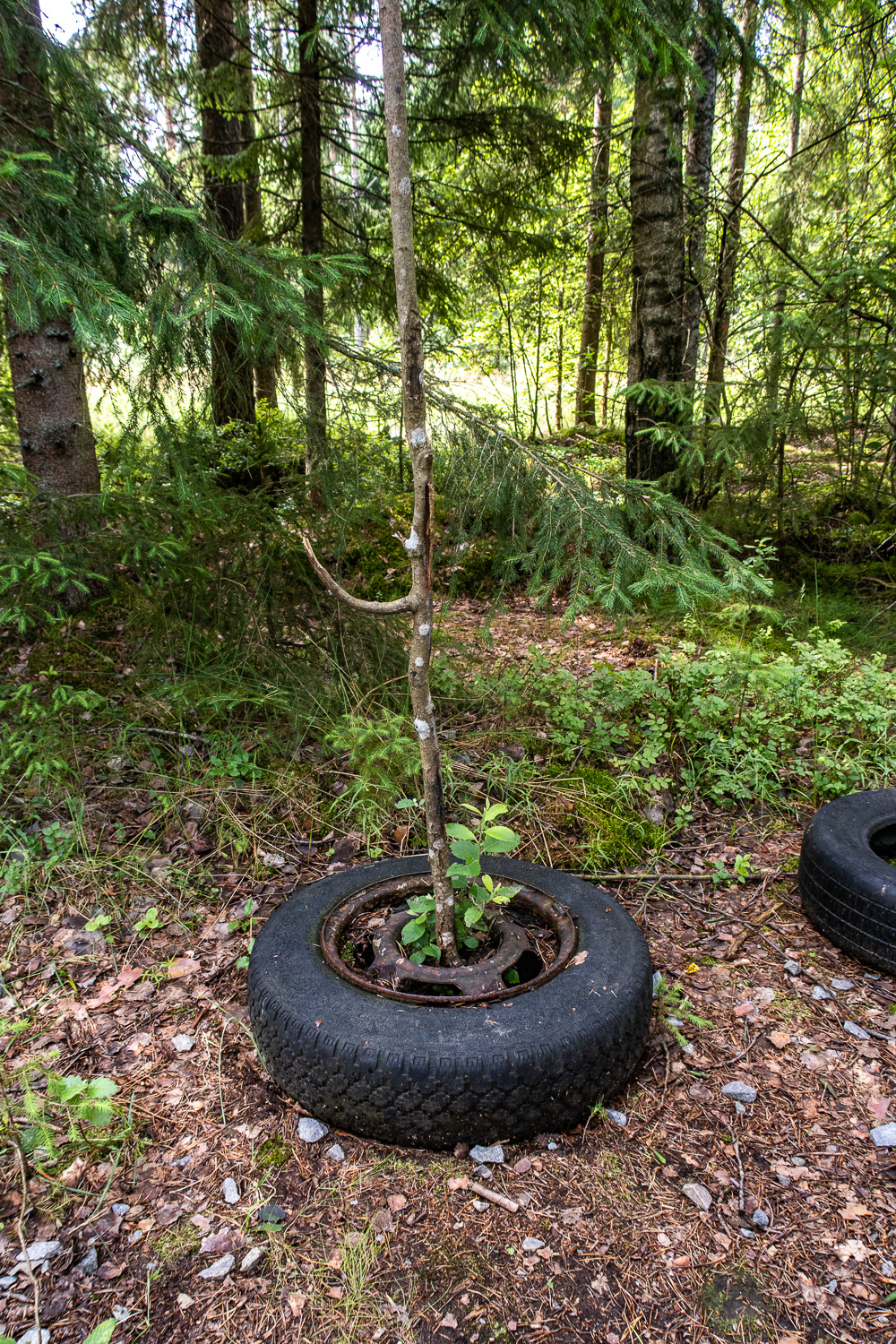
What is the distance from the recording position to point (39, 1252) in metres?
1.86

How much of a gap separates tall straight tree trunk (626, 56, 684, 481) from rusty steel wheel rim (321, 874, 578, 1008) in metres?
3.88

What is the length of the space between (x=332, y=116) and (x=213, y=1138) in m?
6.02

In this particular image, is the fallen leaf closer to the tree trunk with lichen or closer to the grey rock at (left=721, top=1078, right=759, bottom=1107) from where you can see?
the tree trunk with lichen

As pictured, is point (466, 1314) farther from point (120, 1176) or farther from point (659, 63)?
point (659, 63)

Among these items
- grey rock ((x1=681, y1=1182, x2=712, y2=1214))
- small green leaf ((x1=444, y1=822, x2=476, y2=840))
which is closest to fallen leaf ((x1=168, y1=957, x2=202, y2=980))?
small green leaf ((x1=444, y1=822, x2=476, y2=840))

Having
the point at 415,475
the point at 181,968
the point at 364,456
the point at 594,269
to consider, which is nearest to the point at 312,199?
the point at 364,456

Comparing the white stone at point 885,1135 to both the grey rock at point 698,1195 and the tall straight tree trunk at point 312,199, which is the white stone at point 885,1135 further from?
the tall straight tree trunk at point 312,199

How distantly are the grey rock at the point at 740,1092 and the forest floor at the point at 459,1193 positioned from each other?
2 centimetres

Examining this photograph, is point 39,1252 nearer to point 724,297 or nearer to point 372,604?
point 372,604

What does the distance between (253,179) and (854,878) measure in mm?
Answer: 6140

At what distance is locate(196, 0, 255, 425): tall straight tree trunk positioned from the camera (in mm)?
3748

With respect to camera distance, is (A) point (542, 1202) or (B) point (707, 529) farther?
(B) point (707, 529)

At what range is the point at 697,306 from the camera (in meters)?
7.66

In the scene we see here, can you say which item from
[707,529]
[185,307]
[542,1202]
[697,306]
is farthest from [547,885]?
[697,306]
